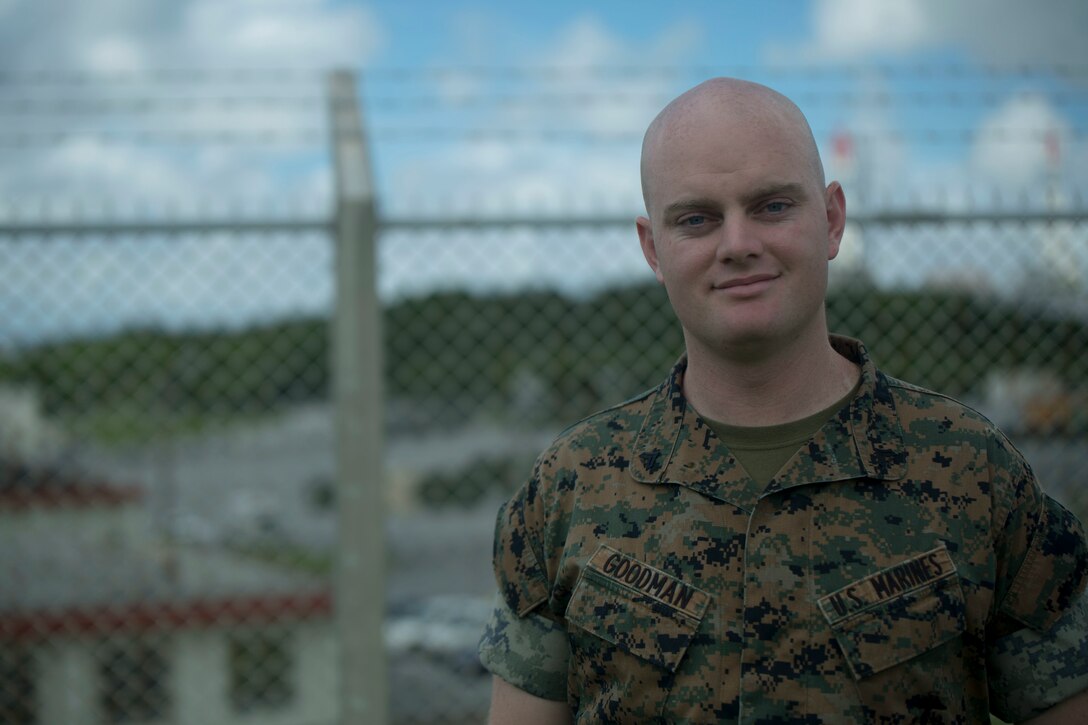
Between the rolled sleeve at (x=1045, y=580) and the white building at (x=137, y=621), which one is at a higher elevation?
the rolled sleeve at (x=1045, y=580)

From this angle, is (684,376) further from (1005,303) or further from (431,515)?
(1005,303)

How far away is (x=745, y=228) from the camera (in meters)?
1.26

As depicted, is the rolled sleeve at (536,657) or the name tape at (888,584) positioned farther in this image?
the rolled sleeve at (536,657)

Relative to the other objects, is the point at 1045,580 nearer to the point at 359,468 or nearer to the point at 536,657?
the point at 536,657

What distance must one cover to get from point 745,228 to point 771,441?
0.98 ft

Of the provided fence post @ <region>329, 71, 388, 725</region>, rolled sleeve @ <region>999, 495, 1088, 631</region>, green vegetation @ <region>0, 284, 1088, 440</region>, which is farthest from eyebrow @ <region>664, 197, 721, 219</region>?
green vegetation @ <region>0, 284, 1088, 440</region>

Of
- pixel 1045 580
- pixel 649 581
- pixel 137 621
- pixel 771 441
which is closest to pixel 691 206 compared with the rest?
pixel 771 441

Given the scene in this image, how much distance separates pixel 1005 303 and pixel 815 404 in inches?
77.3

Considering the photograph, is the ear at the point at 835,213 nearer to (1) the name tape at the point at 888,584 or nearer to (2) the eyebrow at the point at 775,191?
(2) the eyebrow at the point at 775,191

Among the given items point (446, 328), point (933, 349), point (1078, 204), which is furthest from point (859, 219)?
point (446, 328)

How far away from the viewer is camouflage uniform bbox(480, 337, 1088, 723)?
4.07ft

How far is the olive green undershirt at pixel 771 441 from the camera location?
1353mm

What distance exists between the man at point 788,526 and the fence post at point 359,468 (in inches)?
48.4

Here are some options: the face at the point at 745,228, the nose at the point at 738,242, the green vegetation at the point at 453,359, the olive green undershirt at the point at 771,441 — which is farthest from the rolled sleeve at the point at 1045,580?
the green vegetation at the point at 453,359
